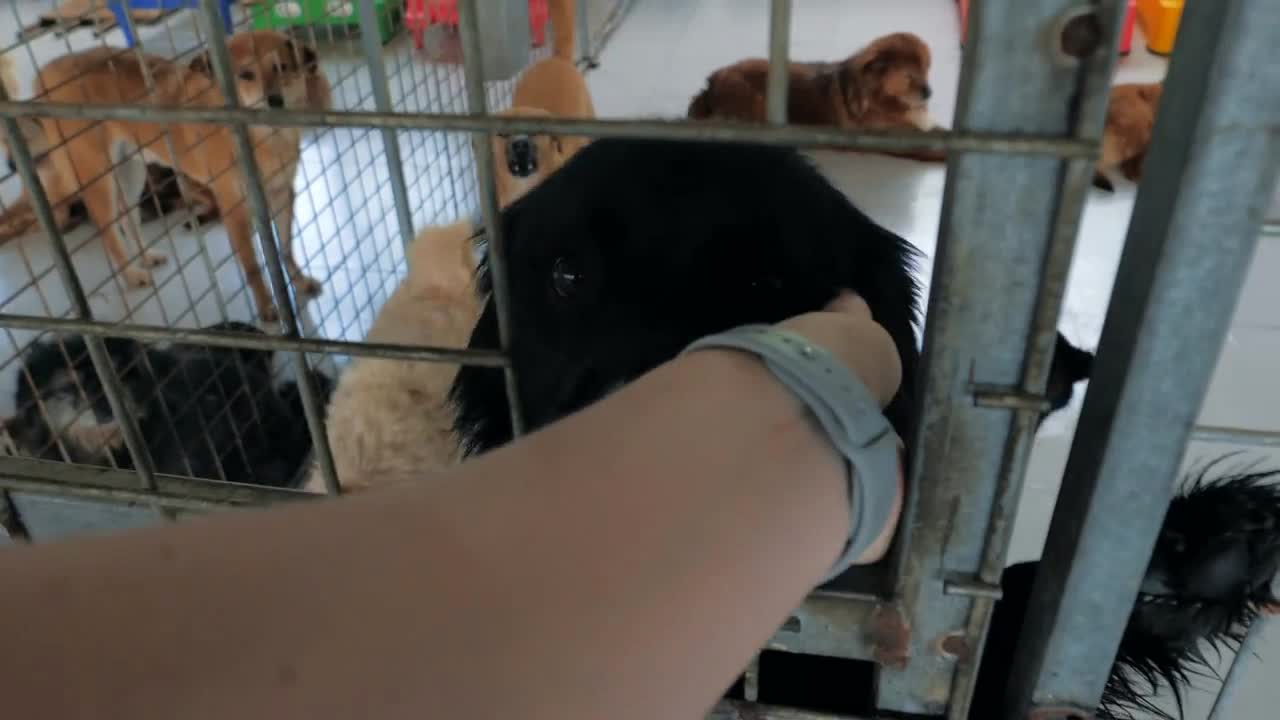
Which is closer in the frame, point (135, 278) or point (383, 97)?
point (383, 97)

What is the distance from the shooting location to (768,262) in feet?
1.92

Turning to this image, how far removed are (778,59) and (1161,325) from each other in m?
0.19

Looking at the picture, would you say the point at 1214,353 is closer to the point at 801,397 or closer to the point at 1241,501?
the point at 801,397

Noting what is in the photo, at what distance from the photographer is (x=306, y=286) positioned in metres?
1.79

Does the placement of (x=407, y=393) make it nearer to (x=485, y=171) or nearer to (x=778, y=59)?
(x=485, y=171)

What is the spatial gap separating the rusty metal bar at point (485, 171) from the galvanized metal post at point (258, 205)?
113mm

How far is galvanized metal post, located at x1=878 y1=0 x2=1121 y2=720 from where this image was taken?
1.09 feet

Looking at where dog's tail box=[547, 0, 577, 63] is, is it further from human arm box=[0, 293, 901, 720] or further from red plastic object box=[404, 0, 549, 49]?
human arm box=[0, 293, 901, 720]

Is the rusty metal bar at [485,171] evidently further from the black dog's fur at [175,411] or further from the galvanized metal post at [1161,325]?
the black dog's fur at [175,411]

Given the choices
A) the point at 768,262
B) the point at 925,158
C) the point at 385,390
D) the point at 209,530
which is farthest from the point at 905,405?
the point at 925,158

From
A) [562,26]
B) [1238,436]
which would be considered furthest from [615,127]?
[562,26]

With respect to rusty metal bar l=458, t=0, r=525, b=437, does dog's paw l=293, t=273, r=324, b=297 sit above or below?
below

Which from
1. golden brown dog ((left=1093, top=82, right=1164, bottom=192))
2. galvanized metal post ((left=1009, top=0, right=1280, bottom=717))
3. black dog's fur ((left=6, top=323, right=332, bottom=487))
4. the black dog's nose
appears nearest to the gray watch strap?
galvanized metal post ((left=1009, top=0, right=1280, bottom=717))

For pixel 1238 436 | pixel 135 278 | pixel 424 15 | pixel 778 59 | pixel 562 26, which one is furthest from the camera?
pixel 562 26
